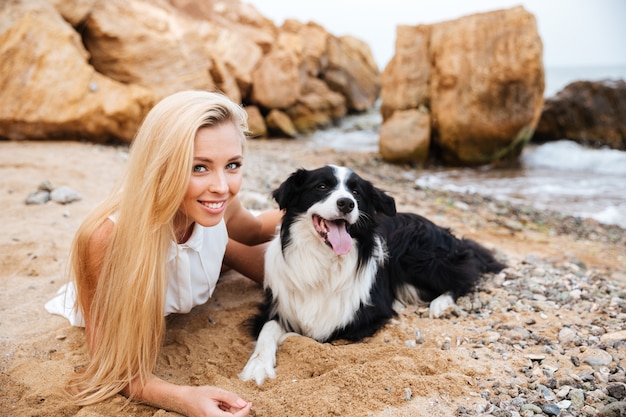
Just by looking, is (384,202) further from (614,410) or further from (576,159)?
(576,159)

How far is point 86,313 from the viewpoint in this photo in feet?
7.89

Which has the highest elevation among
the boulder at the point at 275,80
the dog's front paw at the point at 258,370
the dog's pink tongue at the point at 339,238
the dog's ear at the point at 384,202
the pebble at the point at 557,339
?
the boulder at the point at 275,80

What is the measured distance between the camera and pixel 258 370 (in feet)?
8.53

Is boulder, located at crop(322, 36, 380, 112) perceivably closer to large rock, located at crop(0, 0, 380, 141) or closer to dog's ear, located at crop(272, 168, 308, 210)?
large rock, located at crop(0, 0, 380, 141)

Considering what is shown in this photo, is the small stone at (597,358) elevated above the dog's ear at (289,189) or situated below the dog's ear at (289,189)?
below

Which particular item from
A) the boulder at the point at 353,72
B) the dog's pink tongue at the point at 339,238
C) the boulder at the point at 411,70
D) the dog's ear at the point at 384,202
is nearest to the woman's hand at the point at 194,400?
the dog's pink tongue at the point at 339,238

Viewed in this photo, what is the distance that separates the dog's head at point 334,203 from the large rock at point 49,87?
676 cm

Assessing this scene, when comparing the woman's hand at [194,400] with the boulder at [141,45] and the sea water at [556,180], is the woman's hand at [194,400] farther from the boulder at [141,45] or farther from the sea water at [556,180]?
the boulder at [141,45]

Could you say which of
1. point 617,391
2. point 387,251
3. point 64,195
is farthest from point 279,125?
point 617,391

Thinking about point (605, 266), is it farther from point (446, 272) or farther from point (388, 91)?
point (388, 91)

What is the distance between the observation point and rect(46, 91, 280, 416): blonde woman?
7.02 ft

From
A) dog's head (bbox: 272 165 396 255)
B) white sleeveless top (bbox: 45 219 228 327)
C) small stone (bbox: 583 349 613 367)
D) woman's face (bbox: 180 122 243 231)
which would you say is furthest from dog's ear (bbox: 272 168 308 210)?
small stone (bbox: 583 349 613 367)

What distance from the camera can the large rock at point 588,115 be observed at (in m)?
13.5

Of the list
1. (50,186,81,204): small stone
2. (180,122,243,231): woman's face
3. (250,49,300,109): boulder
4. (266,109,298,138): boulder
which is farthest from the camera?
(266,109,298,138): boulder
